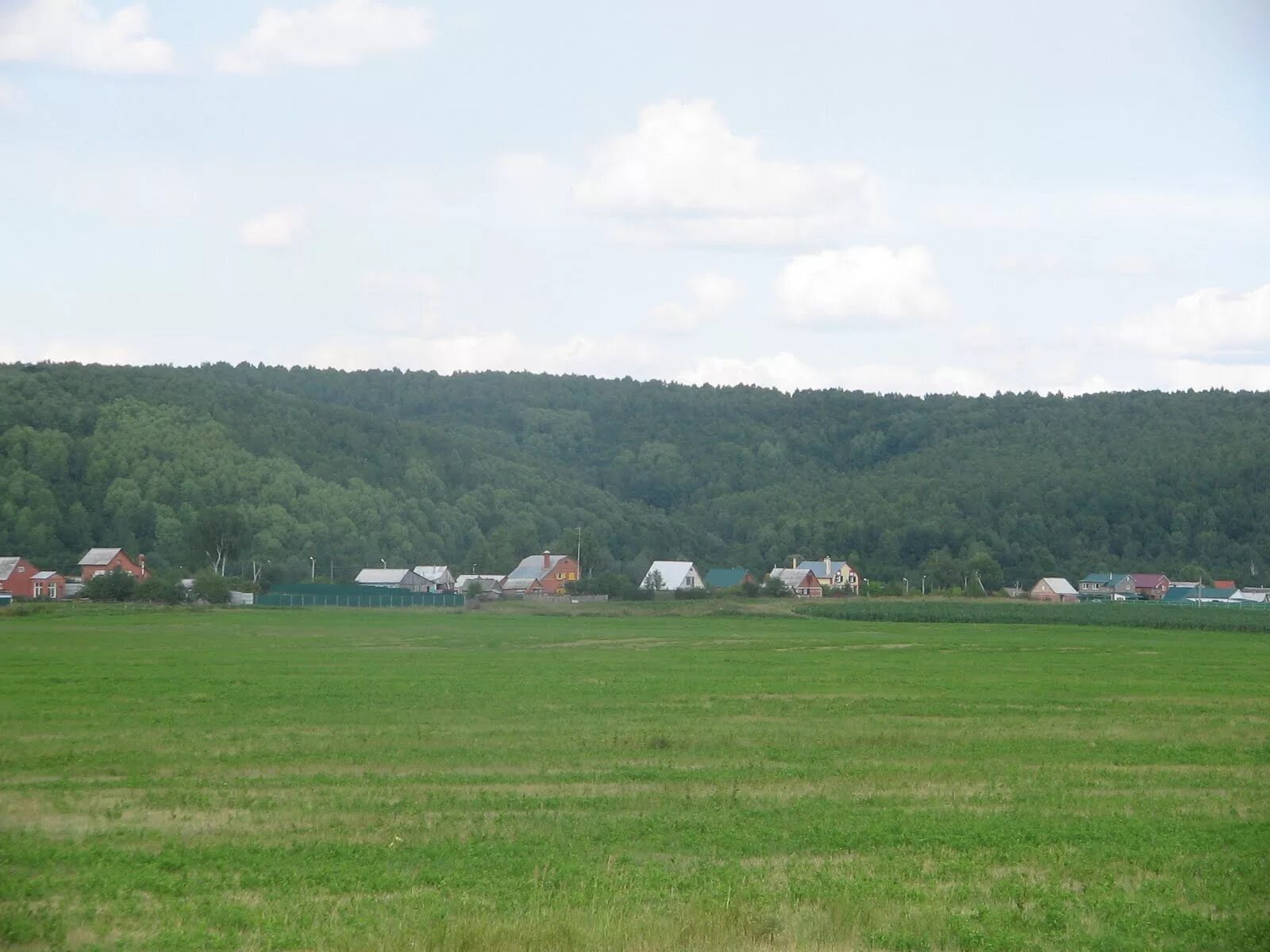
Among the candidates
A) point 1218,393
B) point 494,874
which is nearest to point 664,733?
point 494,874

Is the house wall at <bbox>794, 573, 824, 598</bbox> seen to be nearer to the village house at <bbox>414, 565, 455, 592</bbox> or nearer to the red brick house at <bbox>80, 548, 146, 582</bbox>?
the village house at <bbox>414, 565, 455, 592</bbox>

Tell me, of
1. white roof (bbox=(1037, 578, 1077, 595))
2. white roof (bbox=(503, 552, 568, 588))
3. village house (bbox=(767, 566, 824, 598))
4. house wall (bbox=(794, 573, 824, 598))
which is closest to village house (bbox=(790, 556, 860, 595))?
village house (bbox=(767, 566, 824, 598))

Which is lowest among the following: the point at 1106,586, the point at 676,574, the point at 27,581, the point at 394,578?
the point at 1106,586

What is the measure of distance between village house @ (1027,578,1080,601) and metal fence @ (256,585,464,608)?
64444 millimetres

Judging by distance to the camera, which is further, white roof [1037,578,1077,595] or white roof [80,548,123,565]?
white roof [1037,578,1077,595]

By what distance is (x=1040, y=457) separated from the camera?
7283 inches

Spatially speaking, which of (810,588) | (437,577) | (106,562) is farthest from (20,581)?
(810,588)

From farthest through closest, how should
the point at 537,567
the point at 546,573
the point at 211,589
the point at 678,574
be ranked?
the point at 537,567
the point at 678,574
the point at 546,573
the point at 211,589

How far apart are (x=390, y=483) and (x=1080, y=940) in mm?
157573

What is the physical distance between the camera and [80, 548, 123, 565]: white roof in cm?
12169

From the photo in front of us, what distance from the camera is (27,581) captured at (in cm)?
11275

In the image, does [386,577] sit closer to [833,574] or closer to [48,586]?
[48,586]

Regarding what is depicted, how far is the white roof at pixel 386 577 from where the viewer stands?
5281 inches

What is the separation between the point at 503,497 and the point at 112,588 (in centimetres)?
8311
